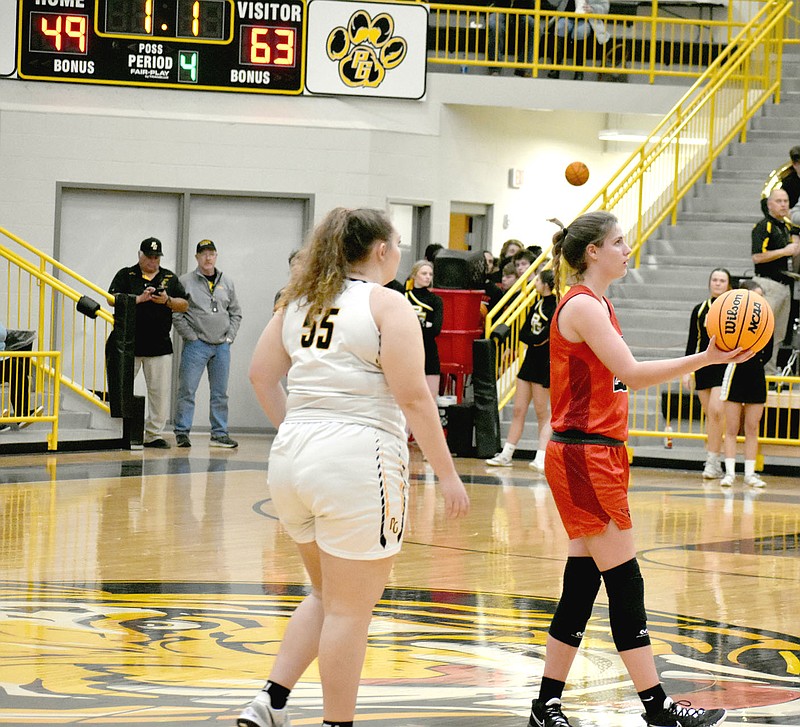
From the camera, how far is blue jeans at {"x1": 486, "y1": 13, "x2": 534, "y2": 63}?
19422 mm

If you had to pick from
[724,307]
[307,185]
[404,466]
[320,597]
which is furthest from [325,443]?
[307,185]

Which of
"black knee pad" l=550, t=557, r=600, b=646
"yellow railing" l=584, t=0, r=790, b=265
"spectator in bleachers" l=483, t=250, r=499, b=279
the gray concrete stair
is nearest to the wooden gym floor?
"black knee pad" l=550, t=557, r=600, b=646

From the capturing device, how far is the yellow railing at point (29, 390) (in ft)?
46.9

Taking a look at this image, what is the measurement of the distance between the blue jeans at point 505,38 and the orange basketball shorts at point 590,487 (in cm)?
1472

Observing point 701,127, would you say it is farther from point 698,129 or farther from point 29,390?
point 29,390

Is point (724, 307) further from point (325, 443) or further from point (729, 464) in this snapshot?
point (729, 464)

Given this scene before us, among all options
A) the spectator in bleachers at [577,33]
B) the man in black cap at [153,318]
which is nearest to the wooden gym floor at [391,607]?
the man in black cap at [153,318]

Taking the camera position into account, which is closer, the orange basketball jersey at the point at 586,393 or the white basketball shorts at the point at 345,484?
the white basketball shorts at the point at 345,484

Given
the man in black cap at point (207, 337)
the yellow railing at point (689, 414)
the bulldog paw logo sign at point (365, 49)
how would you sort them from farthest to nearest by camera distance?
the bulldog paw logo sign at point (365, 49), the man in black cap at point (207, 337), the yellow railing at point (689, 414)

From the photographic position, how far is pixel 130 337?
15.0 metres

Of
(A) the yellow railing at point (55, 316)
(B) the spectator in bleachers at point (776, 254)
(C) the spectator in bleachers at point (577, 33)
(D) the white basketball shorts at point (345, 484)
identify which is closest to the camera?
(D) the white basketball shorts at point (345, 484)

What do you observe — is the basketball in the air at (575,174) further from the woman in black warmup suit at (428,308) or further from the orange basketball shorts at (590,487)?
the orange basketball shorts at (590,487)

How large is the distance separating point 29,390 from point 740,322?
34.0ft

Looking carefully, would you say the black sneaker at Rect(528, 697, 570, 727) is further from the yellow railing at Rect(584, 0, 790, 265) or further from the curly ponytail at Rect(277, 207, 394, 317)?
the yellow railing at Rect(584, 0, 790, 265)
